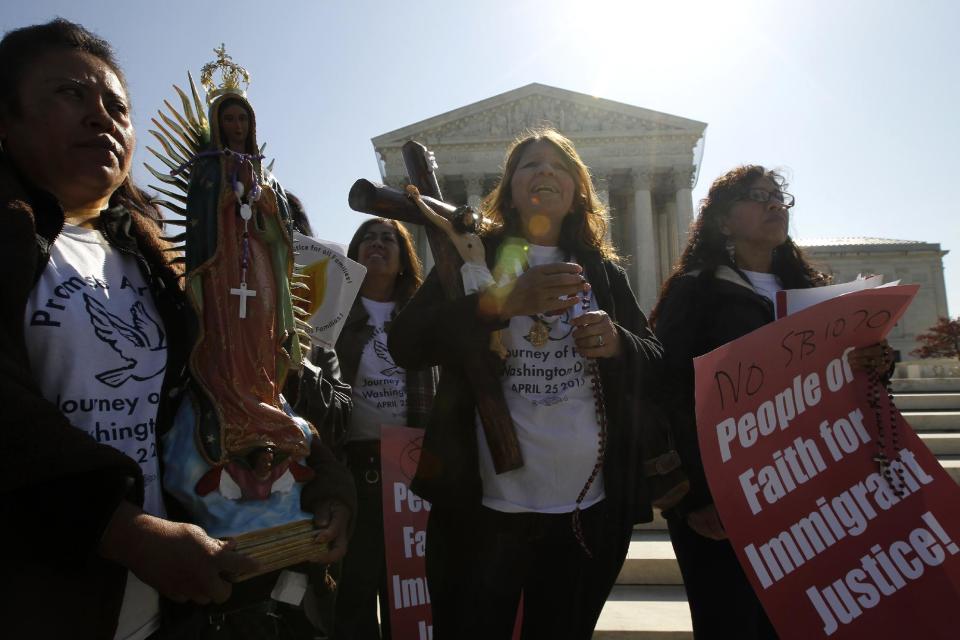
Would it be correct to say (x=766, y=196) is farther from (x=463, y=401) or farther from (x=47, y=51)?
(x=47, y=51)

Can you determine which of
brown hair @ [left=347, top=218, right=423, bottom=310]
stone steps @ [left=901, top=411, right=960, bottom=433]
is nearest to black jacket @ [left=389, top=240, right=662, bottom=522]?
brown hair @ [left=347, top=218, right=423, bottom=310]

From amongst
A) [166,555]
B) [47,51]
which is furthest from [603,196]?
[166,555]

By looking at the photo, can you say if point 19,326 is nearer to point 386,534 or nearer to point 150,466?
point 150,466

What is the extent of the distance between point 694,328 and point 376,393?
1706 mm

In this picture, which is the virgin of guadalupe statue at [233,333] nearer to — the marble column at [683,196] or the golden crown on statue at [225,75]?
the golden crown on statue at [225,75]

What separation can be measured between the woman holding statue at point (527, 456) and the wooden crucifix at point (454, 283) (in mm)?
39

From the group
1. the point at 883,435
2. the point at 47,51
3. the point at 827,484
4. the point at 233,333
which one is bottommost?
the point at 827,484

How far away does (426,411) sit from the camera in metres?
3.40

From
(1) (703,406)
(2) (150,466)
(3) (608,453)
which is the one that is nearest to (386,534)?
(3) (608,453)

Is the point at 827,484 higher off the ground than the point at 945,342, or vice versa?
the point at 827,484

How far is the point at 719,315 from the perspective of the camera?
2656 mm

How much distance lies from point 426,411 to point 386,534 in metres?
0.69

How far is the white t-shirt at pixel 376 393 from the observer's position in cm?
332

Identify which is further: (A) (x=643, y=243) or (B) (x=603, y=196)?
(A) (x=643, y=243)
